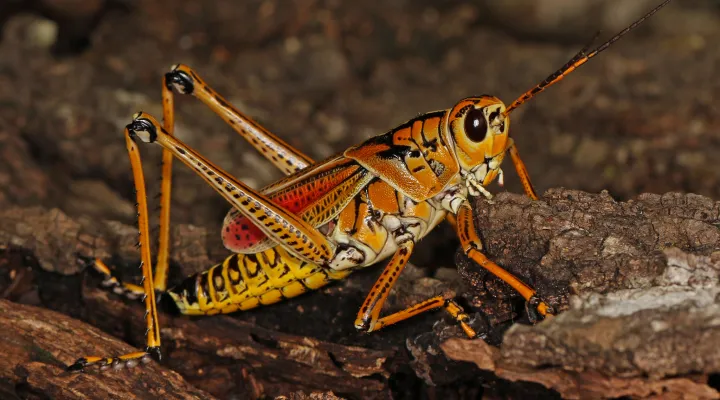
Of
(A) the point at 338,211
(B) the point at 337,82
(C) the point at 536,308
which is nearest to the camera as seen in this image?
(C) the point at 536,308

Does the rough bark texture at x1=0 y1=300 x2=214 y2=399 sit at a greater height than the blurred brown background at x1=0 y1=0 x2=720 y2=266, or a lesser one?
lesser

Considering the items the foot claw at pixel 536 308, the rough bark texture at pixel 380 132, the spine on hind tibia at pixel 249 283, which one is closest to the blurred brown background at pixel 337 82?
the rough bark texture at pixel 380 132

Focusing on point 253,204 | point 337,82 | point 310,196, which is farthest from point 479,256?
point 337,82

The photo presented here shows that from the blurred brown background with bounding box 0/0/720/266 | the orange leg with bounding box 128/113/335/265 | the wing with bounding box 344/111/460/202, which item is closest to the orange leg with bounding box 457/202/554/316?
the wing with bounding box 344/111/460/202

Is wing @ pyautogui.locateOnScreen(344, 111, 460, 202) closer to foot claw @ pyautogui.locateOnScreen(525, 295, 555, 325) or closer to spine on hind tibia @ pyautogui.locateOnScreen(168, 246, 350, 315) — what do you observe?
spine on hind tibia @ pyautogui.locateOnScreen(168, 246, 350, 315)

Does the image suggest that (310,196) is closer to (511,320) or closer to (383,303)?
(383,303)

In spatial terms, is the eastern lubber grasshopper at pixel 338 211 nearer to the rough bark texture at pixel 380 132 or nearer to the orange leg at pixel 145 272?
the orange leg at pixel 145 272

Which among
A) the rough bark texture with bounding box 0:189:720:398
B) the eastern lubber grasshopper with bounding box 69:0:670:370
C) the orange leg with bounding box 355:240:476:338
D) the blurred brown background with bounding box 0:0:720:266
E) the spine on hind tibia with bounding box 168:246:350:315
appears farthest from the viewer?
the blurred brown background with bounding box 0:0:720:266

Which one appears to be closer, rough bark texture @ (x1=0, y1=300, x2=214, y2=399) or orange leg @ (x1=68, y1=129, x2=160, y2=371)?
rough bark texture @ (x1=0, y1=300, x2=214, y2=399)
